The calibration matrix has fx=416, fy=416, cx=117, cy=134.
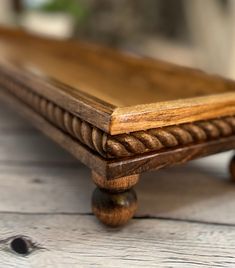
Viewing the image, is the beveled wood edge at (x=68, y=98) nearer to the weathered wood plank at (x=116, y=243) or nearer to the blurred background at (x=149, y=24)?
the weathered wood plank at (x=116, y=243)

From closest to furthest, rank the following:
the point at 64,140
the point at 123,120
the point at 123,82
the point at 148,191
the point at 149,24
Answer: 1. the point at 123,120
2. the point at 64,140
3. the point at 148,191
4. the point at 123,82
5. the point at 149,24

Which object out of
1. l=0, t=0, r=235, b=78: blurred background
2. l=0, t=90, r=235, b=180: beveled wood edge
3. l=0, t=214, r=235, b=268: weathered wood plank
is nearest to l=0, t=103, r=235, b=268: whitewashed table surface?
l=0, t=214, r=235, b=268: weathered wood plank

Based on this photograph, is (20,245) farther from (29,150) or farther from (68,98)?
(29,150)

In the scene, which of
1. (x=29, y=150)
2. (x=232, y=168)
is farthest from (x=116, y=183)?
(x=29, y=150)

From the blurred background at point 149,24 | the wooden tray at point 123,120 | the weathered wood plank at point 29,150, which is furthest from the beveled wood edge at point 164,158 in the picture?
the blurred background at point 149,24

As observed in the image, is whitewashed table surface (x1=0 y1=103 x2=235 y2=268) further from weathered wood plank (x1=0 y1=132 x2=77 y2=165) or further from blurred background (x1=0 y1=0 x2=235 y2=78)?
blurred background (x1=0 y1=0 x2=235 y2=78)

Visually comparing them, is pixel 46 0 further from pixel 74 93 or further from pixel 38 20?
pixel 74 93
